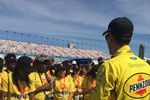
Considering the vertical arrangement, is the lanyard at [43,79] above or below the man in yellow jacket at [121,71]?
below

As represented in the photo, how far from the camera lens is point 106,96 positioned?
3.54m

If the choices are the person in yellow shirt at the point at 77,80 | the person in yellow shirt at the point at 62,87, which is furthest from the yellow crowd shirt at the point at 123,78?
the person in yellow shirt at the point at 77,80

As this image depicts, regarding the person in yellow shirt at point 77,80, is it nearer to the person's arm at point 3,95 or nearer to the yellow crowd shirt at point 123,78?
the person's arm at point 3,95

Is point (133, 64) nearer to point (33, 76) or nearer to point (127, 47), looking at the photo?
point (127, 47)

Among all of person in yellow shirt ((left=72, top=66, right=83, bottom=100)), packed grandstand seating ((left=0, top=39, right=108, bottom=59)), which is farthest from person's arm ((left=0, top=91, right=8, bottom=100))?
packed grandstand seating ((left=0, top=39, right=108, bottom=59))

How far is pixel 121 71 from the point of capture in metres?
3.60

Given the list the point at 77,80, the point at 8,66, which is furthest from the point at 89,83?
the point at 8,66

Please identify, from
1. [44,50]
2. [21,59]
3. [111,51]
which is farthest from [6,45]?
[111,51]

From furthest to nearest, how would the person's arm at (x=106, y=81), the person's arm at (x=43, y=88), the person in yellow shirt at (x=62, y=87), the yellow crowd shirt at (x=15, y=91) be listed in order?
the person in yellow shirt at (x=62, y=87)
the person's arm at (x=43, y=88)
the yellow crowd shirt at (x=15, y=91)
the person's arm at (x=106, y=81)

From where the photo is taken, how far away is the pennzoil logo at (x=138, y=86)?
362 cm

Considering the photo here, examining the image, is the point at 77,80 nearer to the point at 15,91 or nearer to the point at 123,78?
the point at 15,91

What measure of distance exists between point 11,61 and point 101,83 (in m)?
5.31

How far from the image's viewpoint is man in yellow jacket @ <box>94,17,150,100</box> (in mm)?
3545

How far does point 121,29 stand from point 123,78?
421 millimetres
